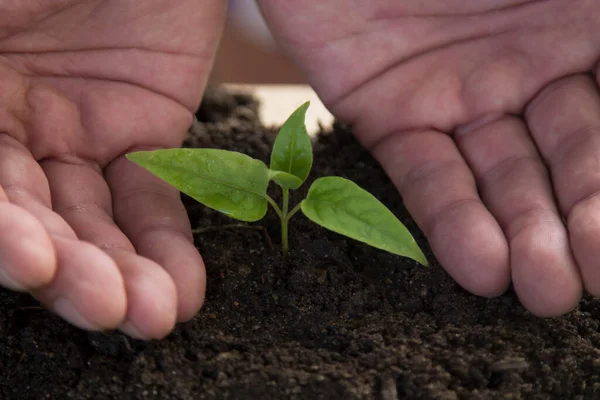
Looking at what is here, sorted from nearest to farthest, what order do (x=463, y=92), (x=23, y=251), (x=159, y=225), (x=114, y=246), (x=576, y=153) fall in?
(x=23, y=251) < (x=114, y=246) < (x=159, y=225) < (x=576, y=153) < (x=463, y=92)

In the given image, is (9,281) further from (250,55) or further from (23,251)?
(250,55)

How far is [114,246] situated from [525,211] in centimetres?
59

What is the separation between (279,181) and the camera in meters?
1.02

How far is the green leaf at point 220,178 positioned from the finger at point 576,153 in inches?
17.5

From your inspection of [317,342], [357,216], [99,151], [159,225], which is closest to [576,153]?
[357,216]

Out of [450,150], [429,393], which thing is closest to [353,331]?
[429,393]

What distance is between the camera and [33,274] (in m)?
0.78

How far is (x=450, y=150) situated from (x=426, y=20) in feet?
0.94

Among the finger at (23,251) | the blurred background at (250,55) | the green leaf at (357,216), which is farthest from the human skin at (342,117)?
the blurred background at (250,55)

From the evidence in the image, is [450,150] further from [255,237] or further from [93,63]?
[93,63]

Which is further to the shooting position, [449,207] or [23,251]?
[449,207]

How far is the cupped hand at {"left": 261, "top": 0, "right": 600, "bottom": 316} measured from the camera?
1.12 metres

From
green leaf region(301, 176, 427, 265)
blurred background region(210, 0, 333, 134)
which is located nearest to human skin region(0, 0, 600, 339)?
green leaf region(301, 176, 427, 265)

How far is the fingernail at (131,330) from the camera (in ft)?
2.79
